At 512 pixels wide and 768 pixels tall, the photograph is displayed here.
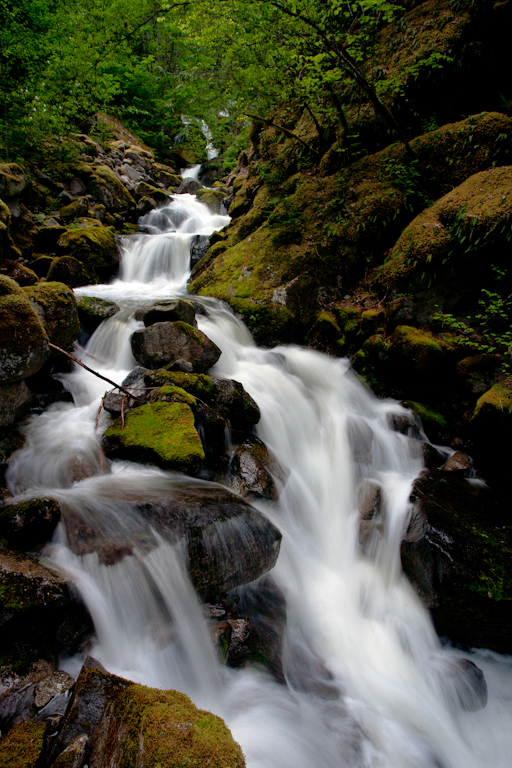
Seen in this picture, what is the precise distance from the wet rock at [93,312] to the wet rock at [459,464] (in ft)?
21.1

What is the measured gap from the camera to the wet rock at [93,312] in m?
6.64

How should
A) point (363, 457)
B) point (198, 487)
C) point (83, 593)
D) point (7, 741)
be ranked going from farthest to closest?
point (363, 457) → point (198, 487) → point (83, 593) → point (7, 741)

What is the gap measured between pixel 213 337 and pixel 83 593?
16.9 feet

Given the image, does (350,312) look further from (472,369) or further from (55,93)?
(55,93)

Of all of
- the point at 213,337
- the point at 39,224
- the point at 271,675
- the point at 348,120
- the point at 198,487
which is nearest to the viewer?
the point at 271,675

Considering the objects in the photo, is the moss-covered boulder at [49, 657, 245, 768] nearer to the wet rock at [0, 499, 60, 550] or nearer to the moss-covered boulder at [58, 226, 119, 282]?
the wet rock at [0, 499, 60, 550]

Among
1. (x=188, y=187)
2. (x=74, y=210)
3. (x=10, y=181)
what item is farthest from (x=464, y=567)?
(x=188, y=187)

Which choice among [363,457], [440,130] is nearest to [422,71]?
[440,130]

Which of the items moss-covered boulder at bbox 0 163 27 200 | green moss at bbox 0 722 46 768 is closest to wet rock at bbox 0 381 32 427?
green moss at bbox 0 722 46 768

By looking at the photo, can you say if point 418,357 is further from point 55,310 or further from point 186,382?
point 55,310

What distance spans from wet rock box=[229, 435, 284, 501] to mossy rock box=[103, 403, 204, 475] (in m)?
0.69

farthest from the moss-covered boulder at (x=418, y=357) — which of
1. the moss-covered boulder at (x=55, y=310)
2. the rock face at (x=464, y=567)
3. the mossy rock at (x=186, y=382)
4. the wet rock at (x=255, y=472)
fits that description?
the moss-covered boulder at (x=55, y=310)

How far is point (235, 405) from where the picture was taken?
17.2ft

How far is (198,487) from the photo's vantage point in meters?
3.73
